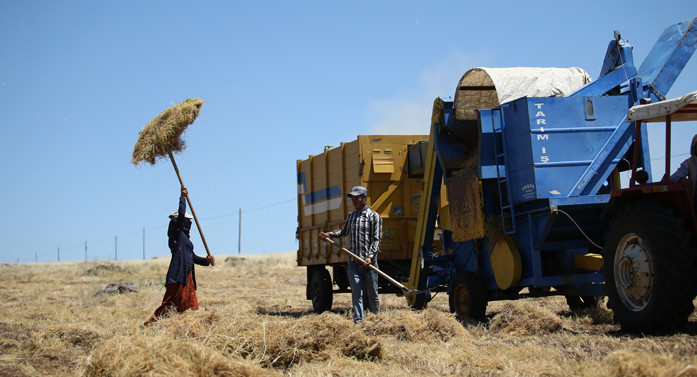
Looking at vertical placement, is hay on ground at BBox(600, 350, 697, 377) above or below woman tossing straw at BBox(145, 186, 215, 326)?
below

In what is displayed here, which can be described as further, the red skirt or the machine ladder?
the red skirt

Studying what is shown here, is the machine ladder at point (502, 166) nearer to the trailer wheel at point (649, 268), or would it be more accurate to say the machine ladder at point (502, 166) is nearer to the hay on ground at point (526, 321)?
the hay on ground at point (526, 321)

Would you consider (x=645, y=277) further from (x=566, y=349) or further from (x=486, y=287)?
(x=486, y=287)

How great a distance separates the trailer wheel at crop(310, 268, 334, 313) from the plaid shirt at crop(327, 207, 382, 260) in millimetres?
5279

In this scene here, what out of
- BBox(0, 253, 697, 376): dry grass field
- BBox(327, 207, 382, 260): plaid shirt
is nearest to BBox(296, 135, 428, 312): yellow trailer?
BBox(327, 207, 382, 260): plaid shirt

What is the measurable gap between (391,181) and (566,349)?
709 cm

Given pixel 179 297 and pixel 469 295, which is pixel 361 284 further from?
pixel 179 297

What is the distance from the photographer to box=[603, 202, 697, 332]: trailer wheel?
21.7 feet

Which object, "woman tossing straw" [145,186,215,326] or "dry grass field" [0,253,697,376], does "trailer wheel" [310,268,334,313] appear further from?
"dry grass field" [0,253,697,376]

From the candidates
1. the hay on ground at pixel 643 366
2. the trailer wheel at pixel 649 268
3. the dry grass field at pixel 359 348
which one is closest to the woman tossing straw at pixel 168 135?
the dry grass field at pixel 359 348

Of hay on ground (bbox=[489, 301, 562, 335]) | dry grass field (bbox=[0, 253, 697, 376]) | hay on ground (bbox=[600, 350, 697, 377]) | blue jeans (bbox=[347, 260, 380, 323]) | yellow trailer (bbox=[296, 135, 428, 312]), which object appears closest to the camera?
hay on ground (bbox=[600, 350, 697, 377])

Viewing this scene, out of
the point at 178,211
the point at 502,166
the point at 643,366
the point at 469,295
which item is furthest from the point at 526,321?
the point at 178,211

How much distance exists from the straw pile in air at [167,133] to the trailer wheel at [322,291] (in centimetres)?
514

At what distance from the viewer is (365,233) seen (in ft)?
32.2
